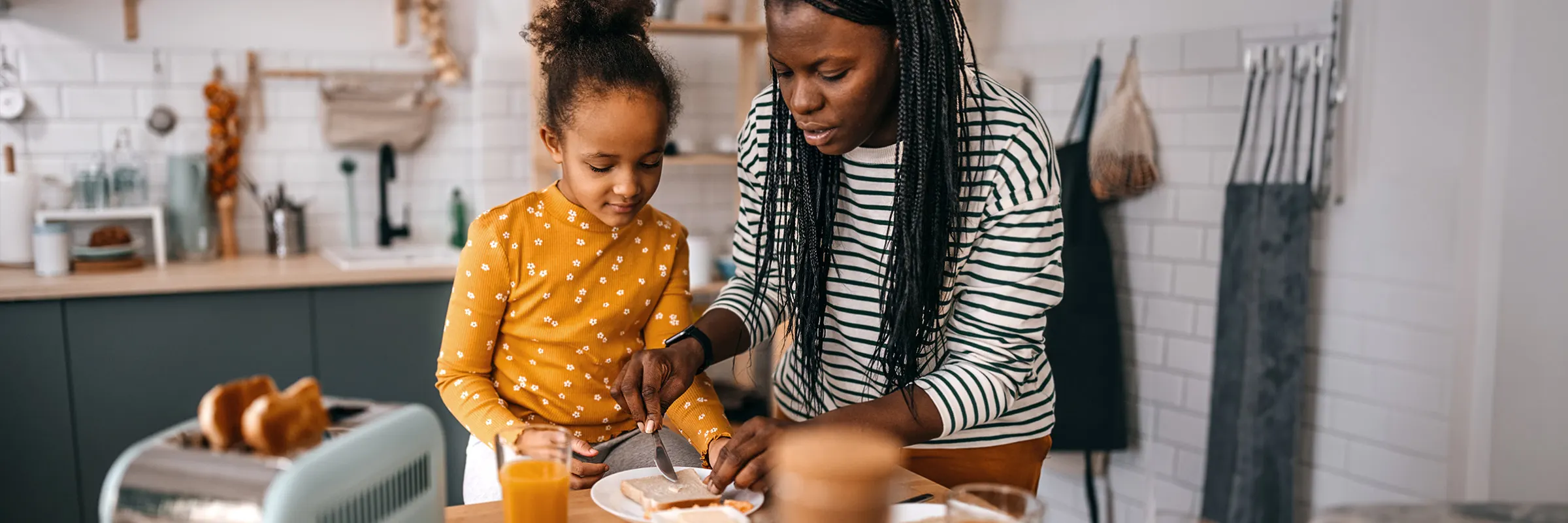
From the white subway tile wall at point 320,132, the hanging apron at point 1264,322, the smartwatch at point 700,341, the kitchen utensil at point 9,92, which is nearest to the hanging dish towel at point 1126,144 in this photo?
the hanging apron at point 1264,322

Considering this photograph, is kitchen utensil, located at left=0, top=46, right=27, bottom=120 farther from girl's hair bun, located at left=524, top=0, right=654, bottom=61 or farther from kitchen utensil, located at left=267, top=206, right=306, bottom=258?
girl's hair bun, located at left=524, top=0, right=654, bottom=61

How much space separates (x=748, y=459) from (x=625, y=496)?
0.49ft

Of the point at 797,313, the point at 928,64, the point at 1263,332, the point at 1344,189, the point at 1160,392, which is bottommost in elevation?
the point at 1160,392

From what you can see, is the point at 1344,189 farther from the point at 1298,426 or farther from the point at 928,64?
the point at 928,64

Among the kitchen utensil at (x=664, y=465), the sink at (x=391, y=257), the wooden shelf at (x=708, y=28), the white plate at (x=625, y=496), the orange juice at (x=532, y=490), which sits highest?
the wooden shelf at (x=708, y=28)

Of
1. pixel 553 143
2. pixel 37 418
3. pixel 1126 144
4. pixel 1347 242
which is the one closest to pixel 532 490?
pixel 553 143

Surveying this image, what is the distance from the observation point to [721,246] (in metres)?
3.95

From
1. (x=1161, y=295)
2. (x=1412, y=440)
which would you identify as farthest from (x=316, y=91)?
(x=1412, y=440)

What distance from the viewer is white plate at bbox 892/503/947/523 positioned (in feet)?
3.71

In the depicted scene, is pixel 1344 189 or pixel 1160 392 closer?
pixel 1344 189

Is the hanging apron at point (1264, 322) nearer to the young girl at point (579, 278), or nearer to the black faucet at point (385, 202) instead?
the young girl at point (579, 278)

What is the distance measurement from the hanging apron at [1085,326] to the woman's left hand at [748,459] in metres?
1.78

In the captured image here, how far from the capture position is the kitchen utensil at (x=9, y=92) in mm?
3182

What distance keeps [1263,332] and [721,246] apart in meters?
1.95
